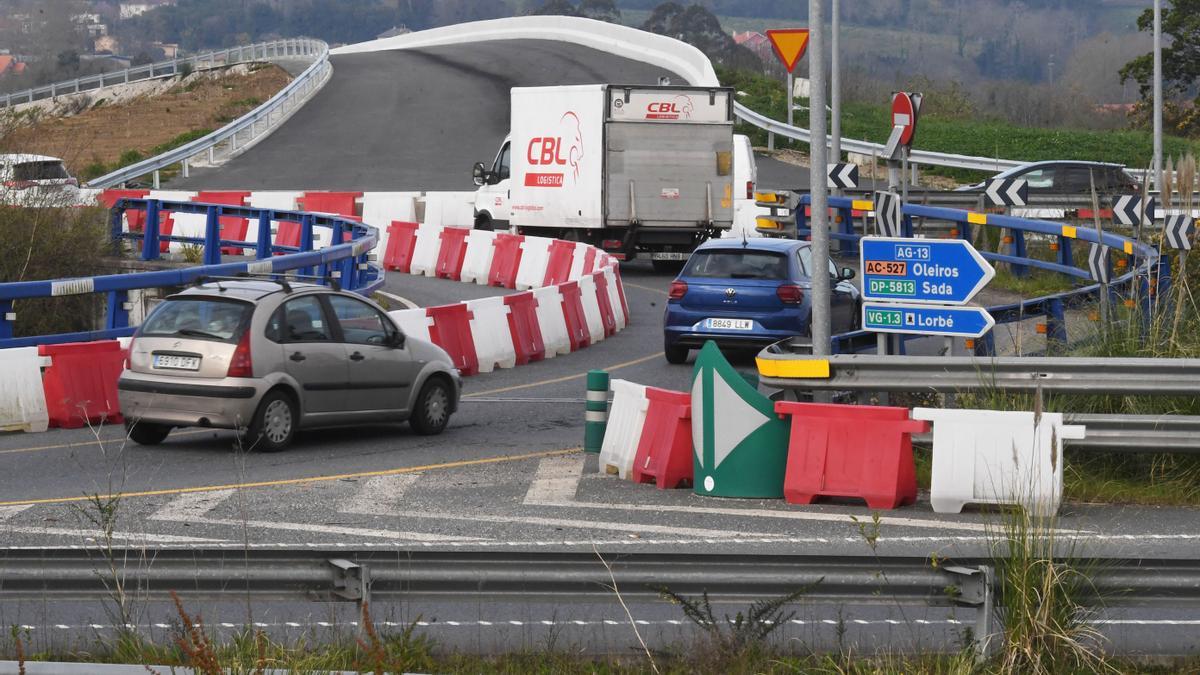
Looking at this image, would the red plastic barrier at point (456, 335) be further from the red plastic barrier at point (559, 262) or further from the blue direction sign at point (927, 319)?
the red plastic barrier at point (559, 262)

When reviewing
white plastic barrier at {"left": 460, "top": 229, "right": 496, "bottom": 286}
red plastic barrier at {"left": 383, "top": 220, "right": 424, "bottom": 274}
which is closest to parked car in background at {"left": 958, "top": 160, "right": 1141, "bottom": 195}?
white plastic barrier at {"left": 460, "top": 229, "right": 496, "bottom": 286}

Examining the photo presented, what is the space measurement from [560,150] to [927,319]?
64.3ft

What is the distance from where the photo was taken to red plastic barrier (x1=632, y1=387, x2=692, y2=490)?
12.1m

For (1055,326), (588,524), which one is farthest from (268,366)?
(1055,326)

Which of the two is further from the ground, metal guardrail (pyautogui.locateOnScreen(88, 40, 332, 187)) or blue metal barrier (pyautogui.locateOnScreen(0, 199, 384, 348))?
metal guardrail (pyautogui.locateOnScreen(88, 40, 332, 187))

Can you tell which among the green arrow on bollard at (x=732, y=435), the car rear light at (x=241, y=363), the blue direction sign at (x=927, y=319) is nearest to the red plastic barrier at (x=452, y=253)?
the car rear light at (x=241, y=363)

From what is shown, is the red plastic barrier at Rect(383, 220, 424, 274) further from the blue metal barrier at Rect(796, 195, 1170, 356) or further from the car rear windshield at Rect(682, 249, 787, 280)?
the car rear windshield at Rect(682, 249, 787, 280)

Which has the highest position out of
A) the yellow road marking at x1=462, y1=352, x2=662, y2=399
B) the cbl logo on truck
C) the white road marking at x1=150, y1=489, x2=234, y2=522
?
the cbl logo on truck

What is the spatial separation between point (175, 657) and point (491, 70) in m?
64.6

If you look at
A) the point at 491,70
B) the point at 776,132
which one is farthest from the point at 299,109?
the point at 776,132

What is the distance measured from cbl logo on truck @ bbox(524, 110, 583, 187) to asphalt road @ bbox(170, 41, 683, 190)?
43.0 feet

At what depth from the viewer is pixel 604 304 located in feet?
77.5

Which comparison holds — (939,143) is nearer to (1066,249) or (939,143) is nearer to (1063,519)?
(1066,249)

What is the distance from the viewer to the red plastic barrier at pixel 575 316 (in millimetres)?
21938
